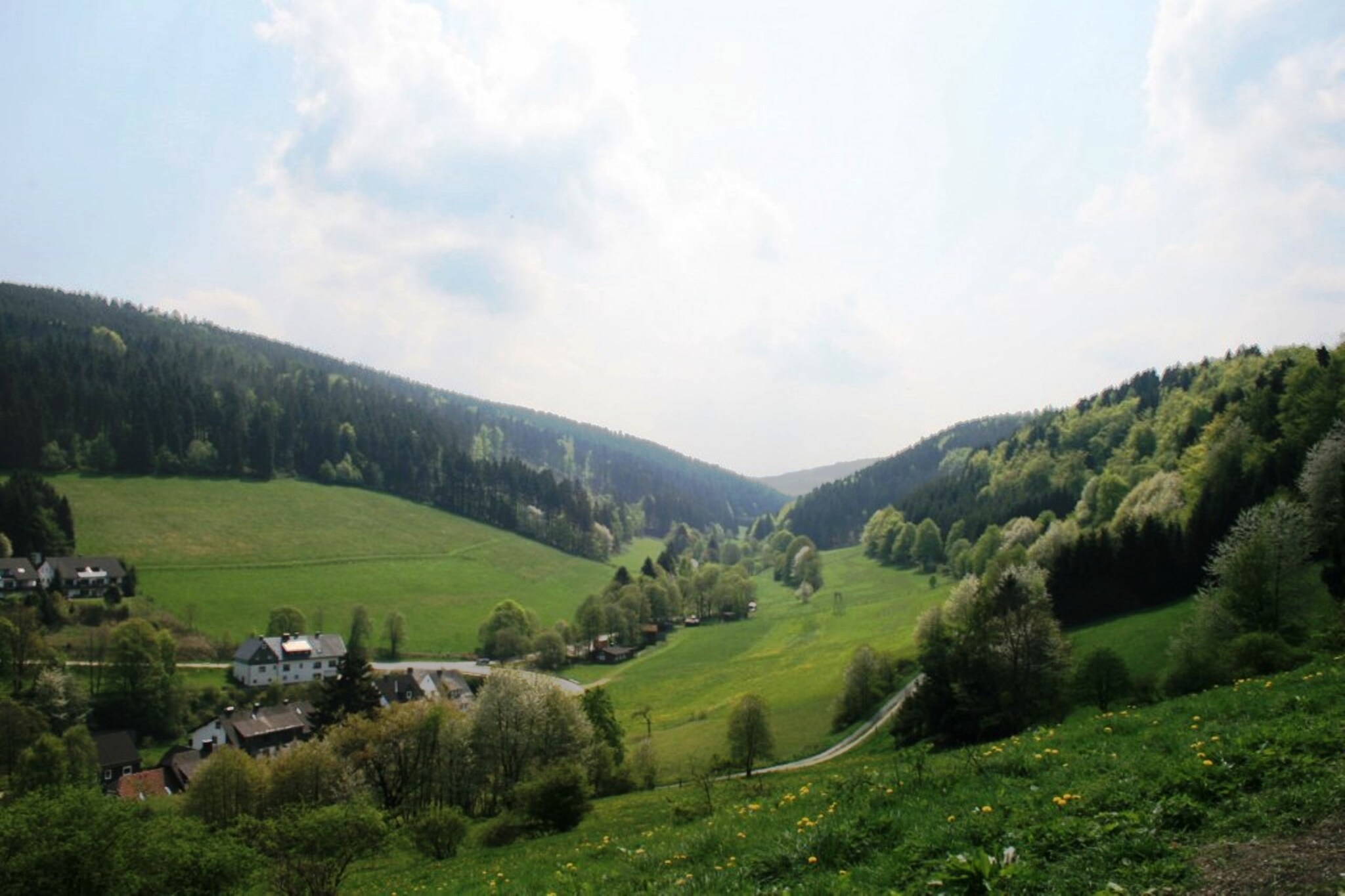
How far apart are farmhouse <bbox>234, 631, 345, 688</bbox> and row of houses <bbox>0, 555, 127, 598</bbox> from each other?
82.6ft

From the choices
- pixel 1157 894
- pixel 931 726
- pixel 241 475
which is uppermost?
pixel 241 475

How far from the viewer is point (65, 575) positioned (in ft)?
335

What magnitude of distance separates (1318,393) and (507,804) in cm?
8233

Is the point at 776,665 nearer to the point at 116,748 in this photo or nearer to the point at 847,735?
the point at 847,735

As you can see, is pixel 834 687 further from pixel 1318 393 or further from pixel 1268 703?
Result: pixel 1268 703

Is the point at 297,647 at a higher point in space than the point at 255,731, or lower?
higher

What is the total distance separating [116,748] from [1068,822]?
88924mm

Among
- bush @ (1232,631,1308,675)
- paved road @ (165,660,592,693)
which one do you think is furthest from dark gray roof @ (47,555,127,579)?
bush @ (1232,631,1308,675)

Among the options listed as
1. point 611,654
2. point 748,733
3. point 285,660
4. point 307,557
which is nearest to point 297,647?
point 285,660

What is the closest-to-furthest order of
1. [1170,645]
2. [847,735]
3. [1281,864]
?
[1281,864], [1170,645], [847,735]

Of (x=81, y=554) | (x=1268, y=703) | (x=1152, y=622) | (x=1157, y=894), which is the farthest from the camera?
(x=81, y=554)

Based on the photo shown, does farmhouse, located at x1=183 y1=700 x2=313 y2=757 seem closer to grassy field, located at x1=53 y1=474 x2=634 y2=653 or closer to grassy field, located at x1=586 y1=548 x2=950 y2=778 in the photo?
grassy field, located at x1=53 y1=474 x2=634 y2=653

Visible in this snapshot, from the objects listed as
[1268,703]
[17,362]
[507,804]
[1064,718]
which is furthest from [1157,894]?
[17,362]

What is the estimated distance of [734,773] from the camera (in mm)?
51750
